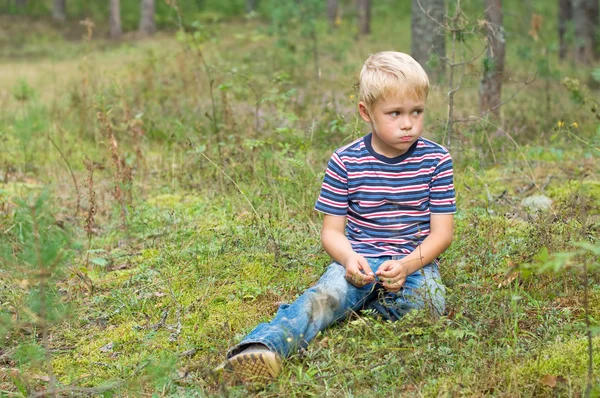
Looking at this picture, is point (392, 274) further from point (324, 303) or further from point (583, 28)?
point (583, 28)

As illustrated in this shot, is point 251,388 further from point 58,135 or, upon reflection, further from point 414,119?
point 58,135

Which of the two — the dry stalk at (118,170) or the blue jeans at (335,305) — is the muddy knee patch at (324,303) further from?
the dry stalk at (118,170)

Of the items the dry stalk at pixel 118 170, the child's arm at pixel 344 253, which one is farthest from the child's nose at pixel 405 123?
the dry stalk at pixel 118 170

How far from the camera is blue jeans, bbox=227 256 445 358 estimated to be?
3.05 metres

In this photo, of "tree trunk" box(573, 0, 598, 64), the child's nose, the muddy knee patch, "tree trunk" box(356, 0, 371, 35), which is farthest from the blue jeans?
"tree trunk" box(356, 0, 371, 35)

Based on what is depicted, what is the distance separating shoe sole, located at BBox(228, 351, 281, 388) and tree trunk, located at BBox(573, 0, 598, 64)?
1300 centimetres

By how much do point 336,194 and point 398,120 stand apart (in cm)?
50

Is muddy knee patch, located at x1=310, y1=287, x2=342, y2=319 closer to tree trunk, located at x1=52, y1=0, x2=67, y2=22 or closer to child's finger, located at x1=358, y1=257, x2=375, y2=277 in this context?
child's finger, located at x1=358, y1=257, x2=375, y2=277

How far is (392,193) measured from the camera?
11.5 ft

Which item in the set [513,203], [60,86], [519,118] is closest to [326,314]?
[513,203]

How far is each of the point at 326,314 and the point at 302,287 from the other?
0.57m

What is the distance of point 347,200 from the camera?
3.59m

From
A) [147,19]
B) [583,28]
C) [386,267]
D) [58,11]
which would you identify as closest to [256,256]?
[386,267]

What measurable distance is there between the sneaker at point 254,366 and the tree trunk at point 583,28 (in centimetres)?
1299
